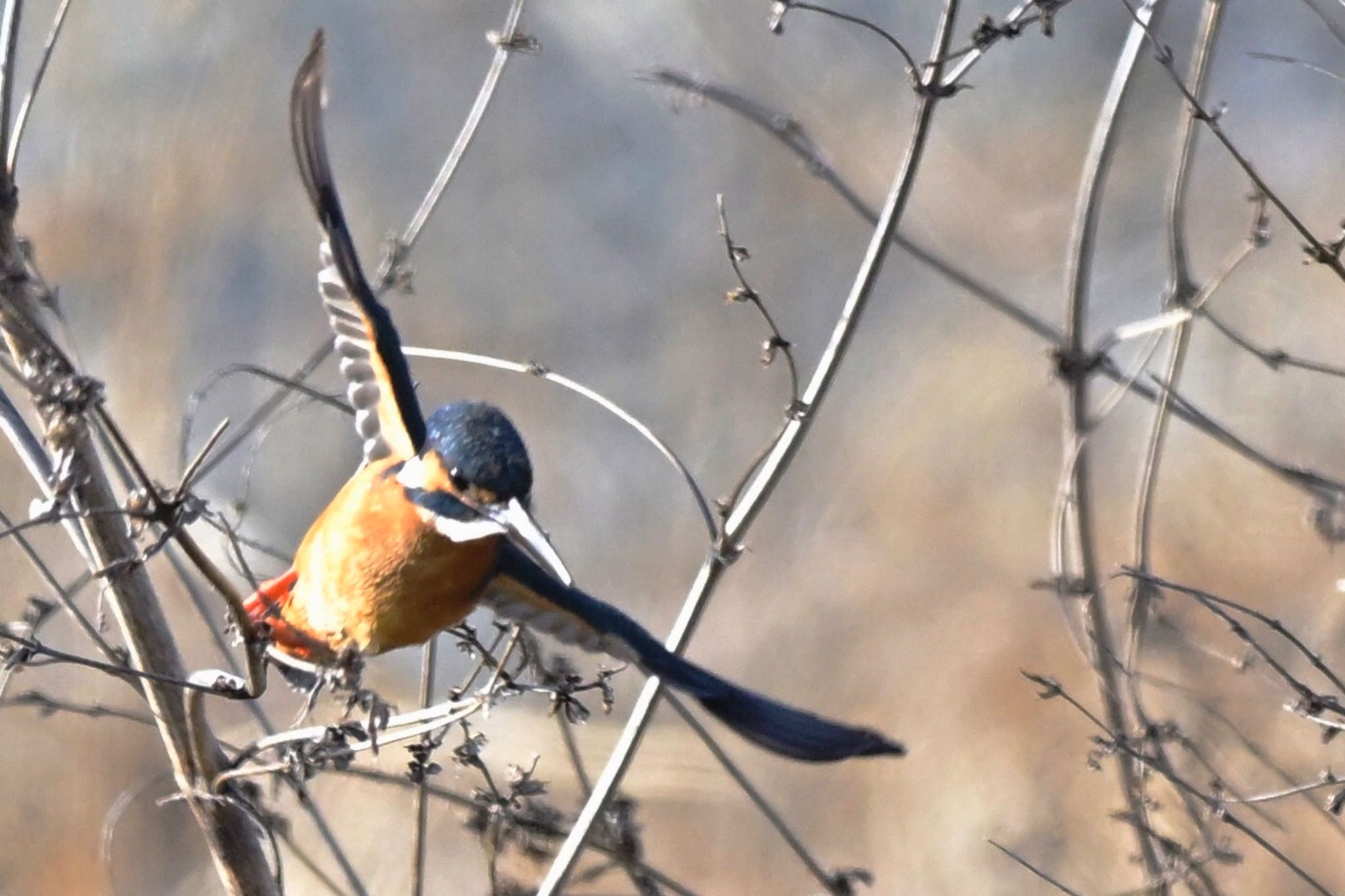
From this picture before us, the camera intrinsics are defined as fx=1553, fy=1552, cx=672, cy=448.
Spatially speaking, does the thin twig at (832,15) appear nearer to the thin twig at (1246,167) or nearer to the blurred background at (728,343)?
the thin twig at (1246,167)

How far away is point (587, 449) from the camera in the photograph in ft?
19.7

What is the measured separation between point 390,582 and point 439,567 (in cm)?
6

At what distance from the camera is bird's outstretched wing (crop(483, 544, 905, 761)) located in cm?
163

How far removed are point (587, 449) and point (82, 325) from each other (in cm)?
192

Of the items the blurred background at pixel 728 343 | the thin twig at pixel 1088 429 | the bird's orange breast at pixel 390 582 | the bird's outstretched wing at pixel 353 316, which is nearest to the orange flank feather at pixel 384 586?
the bird's orange breast at pixel 390 582

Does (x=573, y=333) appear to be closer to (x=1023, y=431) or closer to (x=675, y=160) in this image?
(x=675, y=160)

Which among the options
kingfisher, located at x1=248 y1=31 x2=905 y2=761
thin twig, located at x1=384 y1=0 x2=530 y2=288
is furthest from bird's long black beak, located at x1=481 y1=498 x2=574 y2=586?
thin twig, located at x1=384 y1=0 x2=530 y2=288

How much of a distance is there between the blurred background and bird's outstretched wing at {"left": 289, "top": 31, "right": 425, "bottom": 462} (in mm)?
3005

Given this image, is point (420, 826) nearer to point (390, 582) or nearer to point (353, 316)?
point (390, 582)

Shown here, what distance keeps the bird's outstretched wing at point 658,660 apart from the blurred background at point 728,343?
3.15 m

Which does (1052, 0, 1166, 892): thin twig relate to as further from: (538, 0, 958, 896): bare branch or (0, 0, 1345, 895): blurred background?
(0, 0, 1345, 895): blurred background

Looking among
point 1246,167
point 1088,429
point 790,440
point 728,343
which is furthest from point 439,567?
point 728,343

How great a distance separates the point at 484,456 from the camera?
5.53 feet

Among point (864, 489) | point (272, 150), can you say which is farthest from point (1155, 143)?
point (272, 150)
